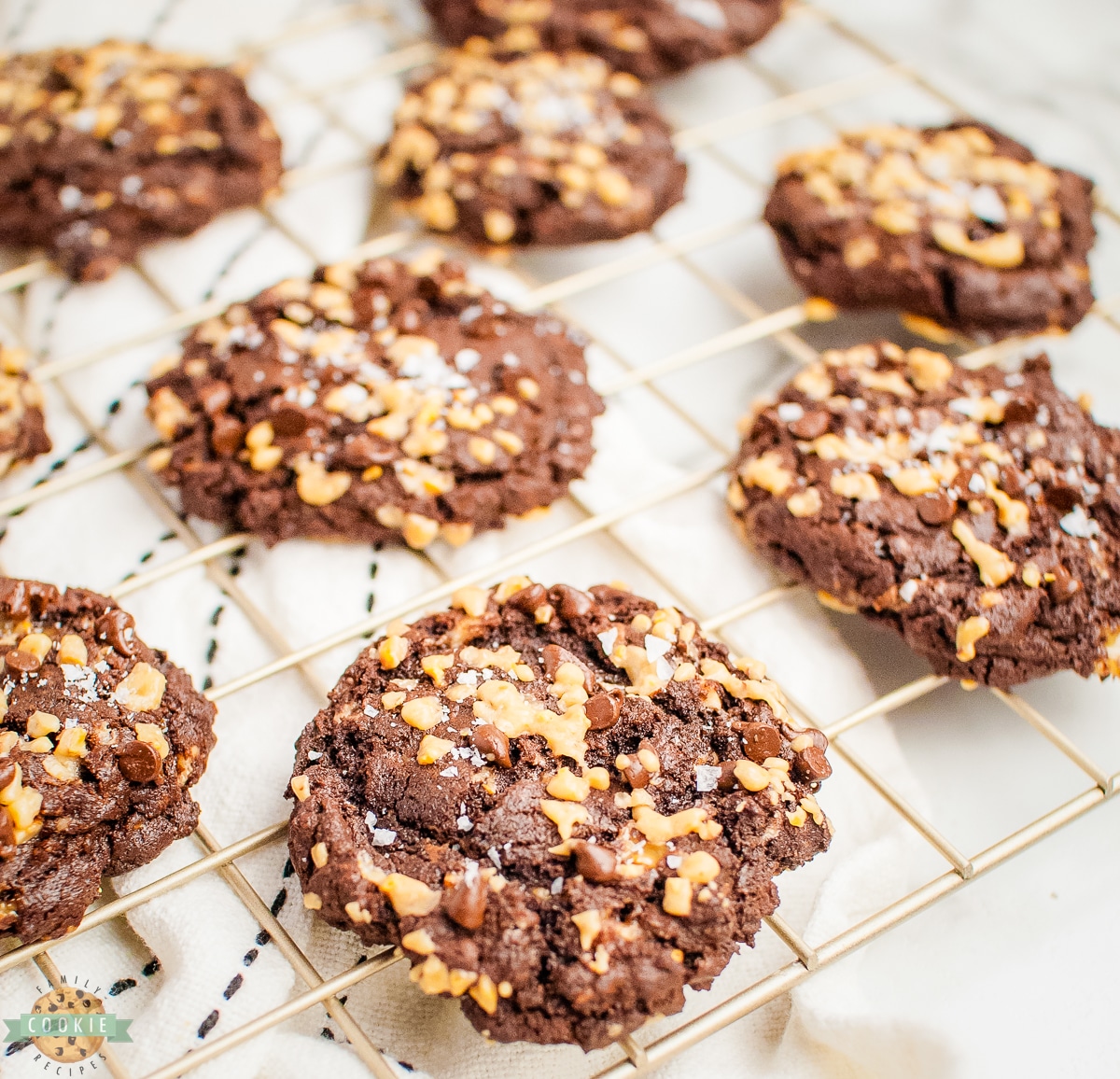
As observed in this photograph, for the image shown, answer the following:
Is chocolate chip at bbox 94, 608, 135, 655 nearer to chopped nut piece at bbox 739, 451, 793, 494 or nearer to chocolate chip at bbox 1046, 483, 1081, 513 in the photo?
chopped nut piece at bbox 739, 451, 793, 494

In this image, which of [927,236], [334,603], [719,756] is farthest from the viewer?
[927,236]

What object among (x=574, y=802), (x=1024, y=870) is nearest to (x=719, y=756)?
(x=574, y=802)

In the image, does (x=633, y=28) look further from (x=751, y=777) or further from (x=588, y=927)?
(x=588, y=927)

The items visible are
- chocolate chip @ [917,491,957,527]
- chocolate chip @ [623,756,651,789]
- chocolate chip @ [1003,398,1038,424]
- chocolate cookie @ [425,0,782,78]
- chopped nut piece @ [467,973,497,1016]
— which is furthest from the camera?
chocolate cookie @ [425,0,782,78]

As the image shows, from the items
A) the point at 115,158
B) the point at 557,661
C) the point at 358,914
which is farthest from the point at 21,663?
the point at 115,158

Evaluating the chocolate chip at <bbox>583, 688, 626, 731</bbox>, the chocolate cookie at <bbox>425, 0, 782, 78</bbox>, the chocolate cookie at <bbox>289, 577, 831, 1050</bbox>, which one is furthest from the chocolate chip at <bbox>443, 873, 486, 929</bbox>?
the chocolate cookie at <bbox>425, 0, 782, 78</bbox>

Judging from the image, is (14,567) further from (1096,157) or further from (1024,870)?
(1096,157)
